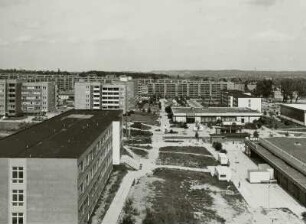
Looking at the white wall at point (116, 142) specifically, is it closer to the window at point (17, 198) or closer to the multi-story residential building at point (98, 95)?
the window at point (17, 198)

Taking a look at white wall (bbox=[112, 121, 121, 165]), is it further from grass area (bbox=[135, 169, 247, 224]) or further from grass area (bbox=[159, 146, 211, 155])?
grass area (bbox=[159, 146, 211, 155])

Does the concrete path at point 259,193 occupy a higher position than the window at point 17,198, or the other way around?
the window at point 17,198

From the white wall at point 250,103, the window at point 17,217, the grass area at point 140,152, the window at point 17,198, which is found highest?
the white wall at point 250,103

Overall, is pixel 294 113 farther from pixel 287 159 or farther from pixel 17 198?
pixel 17 198

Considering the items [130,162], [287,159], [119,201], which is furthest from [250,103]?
[119,201]

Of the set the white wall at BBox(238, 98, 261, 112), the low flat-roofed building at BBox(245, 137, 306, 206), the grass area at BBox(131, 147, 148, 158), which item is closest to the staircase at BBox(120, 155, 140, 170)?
the grass area at BBox(131, 147, 148, 158)

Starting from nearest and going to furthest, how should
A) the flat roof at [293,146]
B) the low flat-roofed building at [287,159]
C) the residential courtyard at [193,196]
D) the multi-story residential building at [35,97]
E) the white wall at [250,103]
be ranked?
1. the residential courtyard at [193,196]
2. the low flat-roofed building at [287,159]
3. the flat roof at [293,146]
4. the multi-story residential building at [35,97]
5. the white wall at [250,103]

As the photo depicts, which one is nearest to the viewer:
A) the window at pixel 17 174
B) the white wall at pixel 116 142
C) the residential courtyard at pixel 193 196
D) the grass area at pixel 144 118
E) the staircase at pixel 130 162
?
the window at pixel 17 174

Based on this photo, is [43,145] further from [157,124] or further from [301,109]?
[301,109]

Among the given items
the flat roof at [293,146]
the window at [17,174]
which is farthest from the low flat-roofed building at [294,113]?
the window at [17,174]
